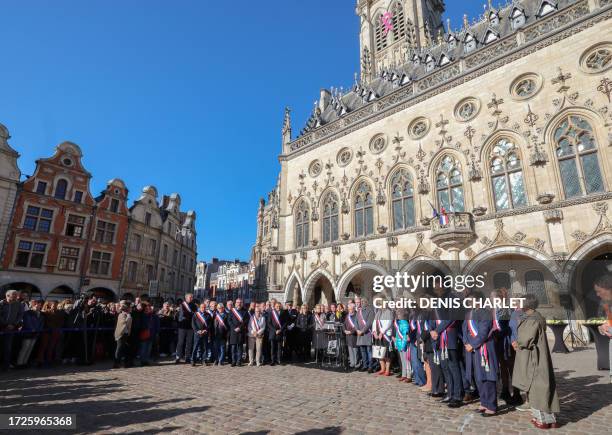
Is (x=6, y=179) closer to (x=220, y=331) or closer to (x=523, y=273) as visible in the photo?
(x=220, y=331)

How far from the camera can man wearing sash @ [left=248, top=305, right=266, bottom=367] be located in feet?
34.0

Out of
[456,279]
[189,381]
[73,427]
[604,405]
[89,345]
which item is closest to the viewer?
[73,427]

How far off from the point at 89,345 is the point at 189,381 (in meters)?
5.39

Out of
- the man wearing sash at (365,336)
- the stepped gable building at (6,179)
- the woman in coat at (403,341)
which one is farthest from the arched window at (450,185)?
the stepped gable building at (6,179)

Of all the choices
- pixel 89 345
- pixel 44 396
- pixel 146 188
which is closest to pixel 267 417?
pixel 44 396

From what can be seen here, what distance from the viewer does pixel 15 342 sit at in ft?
31.7

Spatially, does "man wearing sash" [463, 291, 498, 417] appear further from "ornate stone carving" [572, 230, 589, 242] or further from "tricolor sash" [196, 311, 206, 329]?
"ornate stone carving" [572, 230, 589, 242]

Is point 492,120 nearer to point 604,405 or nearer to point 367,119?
point 367,119

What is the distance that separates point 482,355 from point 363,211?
50.4 ft

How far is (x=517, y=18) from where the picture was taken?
18.8 metres

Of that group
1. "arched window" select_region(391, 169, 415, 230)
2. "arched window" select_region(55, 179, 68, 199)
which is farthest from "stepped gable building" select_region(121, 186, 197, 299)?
"arched window" select_region(391, 169, 415, 230)

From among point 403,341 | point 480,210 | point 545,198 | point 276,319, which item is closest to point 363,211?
point 480,210

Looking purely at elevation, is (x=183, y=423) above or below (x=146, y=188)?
below

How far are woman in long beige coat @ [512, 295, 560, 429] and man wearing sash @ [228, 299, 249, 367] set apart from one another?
298 inches
